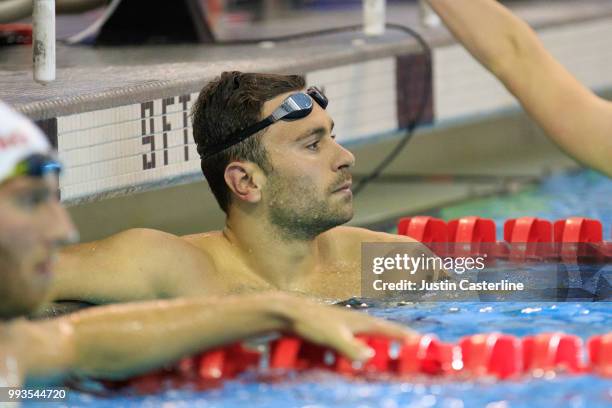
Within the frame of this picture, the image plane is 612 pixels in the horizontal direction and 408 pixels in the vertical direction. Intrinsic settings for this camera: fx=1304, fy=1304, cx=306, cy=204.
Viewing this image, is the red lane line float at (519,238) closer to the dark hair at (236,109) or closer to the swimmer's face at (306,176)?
the swimmer's face at (306,176)

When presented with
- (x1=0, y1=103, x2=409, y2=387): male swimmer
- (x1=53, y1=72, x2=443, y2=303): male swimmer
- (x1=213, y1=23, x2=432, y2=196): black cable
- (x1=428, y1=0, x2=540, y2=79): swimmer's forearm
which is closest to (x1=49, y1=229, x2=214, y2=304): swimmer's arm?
(x1=53, y1=72, x2=443, y2=303): male swimmer

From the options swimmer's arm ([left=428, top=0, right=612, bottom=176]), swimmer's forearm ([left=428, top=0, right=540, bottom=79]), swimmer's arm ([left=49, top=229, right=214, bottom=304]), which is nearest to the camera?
swimmer's arm ([left=428, top=0, right=612, bottom=176])

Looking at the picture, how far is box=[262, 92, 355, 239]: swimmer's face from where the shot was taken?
3463 mm

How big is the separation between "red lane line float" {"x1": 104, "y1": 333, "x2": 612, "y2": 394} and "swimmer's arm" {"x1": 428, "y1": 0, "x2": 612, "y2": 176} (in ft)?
1.60

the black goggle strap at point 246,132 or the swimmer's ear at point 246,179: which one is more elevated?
the black goggle strap at point 246,132

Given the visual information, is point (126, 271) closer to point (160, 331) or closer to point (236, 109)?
point (236, 109)

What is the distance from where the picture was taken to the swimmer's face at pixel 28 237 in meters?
2.30

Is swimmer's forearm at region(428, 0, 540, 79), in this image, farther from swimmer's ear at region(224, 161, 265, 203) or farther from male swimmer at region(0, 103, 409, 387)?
male swimmer at region(0, 103, 409, 387)

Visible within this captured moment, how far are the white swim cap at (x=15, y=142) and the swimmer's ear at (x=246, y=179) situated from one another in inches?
46.2

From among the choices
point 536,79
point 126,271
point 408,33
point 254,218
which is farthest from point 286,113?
point 408,33

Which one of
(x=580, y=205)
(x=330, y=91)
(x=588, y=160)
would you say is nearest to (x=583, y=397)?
(x=588, y=160)

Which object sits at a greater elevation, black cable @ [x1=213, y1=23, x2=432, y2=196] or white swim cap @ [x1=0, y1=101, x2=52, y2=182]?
white swim cap @ [x1=0, y1=101, x2=52, y2=182]

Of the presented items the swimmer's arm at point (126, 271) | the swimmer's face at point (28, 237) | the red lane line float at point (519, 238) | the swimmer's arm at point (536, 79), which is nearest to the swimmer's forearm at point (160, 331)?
the swimmer's face at point (28, 237)

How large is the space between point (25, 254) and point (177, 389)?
1.58 ft
